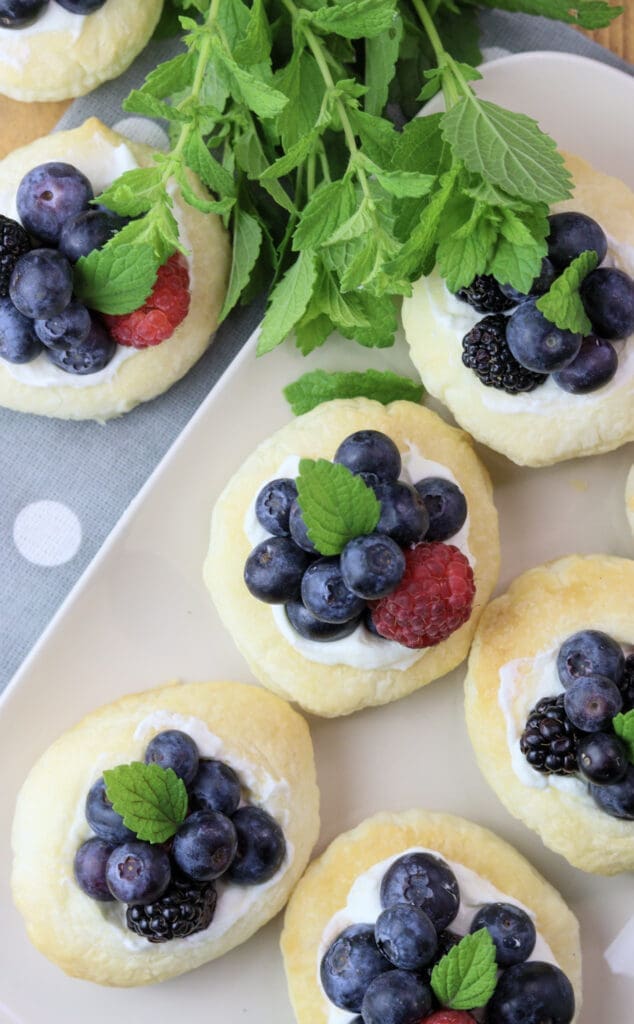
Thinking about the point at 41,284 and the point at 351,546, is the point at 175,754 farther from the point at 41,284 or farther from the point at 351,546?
the point at 41,284

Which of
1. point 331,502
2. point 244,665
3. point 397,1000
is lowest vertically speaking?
point 397,1000

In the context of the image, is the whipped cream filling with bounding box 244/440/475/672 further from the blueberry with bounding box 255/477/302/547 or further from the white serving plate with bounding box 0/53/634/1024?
the white serving plate with bounding box 0/53/634/1024

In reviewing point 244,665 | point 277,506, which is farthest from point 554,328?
point 244,665

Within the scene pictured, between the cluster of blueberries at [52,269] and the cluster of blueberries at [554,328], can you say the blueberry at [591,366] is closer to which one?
the cluster of blueberries at [554,328]

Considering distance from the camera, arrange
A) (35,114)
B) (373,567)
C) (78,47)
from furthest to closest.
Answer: (35,114), (78,47), (373,567)

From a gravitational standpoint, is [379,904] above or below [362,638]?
below

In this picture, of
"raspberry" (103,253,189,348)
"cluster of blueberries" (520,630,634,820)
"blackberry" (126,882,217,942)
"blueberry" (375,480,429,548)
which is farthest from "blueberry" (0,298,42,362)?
"cluster of blueberries" (520,630,634,820)

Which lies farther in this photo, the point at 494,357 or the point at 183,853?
the point at 494,357
